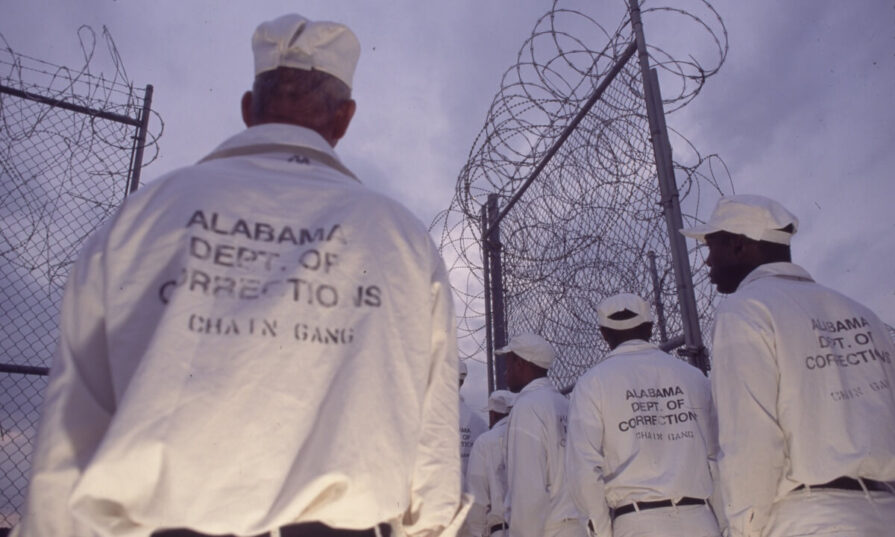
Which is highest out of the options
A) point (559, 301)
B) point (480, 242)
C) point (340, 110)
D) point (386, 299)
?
point (480, 242)

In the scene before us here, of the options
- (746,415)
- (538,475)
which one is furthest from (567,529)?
(746,415)

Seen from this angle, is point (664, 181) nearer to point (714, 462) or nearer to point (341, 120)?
point (714, 462)

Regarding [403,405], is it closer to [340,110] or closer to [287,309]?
[287,309]

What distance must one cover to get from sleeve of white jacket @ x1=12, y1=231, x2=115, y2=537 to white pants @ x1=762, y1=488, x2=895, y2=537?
7.08 ft

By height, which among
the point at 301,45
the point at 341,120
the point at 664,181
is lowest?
the point at 341,120

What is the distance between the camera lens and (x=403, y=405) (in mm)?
1446

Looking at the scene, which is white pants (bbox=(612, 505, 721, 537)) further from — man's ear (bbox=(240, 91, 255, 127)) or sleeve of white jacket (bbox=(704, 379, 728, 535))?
man's ear (bbox=(240, 91, 255, 127))

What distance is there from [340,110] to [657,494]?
2.70 meters

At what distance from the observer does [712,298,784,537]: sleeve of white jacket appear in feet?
8.34

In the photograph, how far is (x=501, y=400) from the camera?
6.92m

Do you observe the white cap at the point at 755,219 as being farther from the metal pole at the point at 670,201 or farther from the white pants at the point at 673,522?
the white pants at the point at 673,522

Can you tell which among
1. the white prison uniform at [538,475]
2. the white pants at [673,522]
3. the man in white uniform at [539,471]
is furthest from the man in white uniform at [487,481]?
the white pants at [673,522]

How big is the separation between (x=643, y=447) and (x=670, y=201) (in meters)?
1.34

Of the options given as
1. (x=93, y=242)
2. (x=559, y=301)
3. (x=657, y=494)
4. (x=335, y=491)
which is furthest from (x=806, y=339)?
(x=559, y=301)
